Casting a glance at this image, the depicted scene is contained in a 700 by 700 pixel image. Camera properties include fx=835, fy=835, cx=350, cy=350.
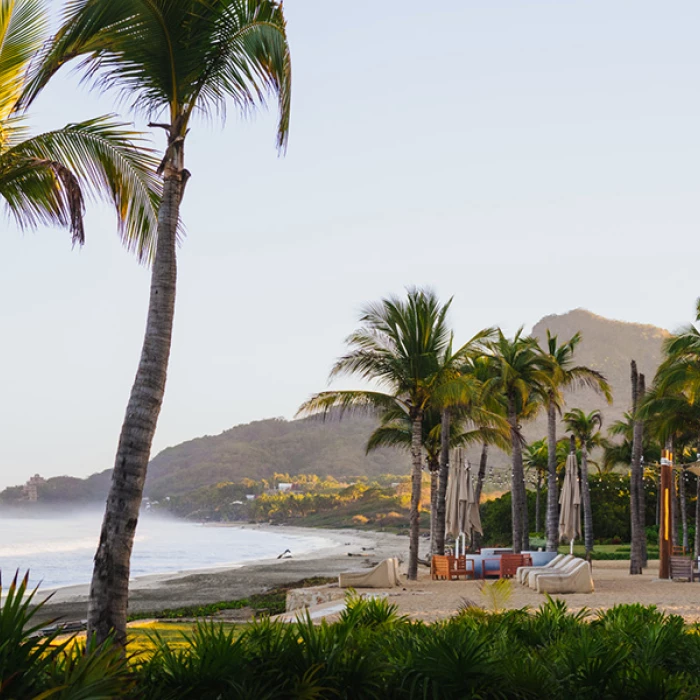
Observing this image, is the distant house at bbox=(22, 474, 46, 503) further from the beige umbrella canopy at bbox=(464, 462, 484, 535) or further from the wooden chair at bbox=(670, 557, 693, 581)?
the wooden chair at bbox=(670, 557, 693, 581)

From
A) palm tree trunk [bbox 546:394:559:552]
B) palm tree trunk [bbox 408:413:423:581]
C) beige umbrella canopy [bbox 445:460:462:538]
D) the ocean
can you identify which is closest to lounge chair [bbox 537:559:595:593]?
palm tree trunk [bbox 408:413:423:581]

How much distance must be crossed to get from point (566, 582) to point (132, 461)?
11.9 metres

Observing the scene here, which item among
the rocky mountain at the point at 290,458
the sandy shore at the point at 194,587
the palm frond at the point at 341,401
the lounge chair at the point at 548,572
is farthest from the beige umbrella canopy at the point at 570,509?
the rocky mountain at the point at 290,458

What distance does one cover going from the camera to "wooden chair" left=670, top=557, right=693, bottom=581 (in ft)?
68.1

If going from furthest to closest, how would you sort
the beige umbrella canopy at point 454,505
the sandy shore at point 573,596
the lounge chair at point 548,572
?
Result: 1. the beige umbrella canopy at point 454,505
2. the lounge chair at point 548,572
3. the sandy shore at point 573,596

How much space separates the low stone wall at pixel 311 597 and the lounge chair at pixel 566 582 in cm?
392

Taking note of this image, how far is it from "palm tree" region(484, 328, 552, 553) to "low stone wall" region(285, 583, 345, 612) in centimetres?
995

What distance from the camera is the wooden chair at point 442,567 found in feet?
68.7

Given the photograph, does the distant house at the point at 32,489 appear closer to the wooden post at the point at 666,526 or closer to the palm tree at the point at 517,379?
the palm tree at the point at 517,379

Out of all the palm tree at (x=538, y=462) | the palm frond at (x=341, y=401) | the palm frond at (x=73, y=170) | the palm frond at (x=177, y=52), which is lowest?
the palm tree at (x=538, y=462)

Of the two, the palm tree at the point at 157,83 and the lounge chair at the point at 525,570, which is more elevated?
the palm tree at the point at 157,83

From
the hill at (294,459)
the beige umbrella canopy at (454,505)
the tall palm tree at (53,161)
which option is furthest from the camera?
the hill at (294,459)

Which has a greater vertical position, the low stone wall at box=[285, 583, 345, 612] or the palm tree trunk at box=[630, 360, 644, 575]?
the palm tree trunk at box=[630, 360, 644, 575]

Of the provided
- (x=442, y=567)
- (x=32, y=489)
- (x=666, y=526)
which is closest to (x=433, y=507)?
(x=442, y=567)
